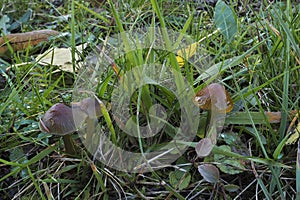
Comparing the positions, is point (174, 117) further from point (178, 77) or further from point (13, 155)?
point (13, 155)

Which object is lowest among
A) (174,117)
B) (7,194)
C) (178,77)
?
(7,194)

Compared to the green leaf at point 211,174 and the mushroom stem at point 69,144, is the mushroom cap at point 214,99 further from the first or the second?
the mushroom stem at point 69,144

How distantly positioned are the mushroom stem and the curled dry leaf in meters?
0.63

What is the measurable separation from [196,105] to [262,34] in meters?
0.46

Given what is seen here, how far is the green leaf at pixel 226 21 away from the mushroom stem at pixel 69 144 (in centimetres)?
58

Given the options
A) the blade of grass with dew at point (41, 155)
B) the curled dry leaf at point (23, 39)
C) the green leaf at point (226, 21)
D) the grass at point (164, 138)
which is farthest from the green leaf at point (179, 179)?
the curled dry leaf at point (23, 39)

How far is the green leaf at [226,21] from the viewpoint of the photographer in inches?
50.5

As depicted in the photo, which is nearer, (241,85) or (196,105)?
(196,105)

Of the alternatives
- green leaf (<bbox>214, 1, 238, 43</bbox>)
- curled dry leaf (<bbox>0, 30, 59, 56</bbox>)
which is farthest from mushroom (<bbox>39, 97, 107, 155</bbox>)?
curled dry leaf (<bbox>0, 30, 59, 56</bbox>)

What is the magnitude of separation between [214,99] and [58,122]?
33 centimetres

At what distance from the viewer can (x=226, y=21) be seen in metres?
1.31

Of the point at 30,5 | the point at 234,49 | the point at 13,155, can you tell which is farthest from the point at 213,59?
the point at 30,5

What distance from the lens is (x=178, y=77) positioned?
0.98m

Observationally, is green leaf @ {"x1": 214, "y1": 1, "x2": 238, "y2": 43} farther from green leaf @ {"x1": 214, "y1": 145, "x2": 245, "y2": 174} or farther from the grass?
green leaf @ {"x1": 214, "y1": 145, "x2": 245, "y2": 174}
